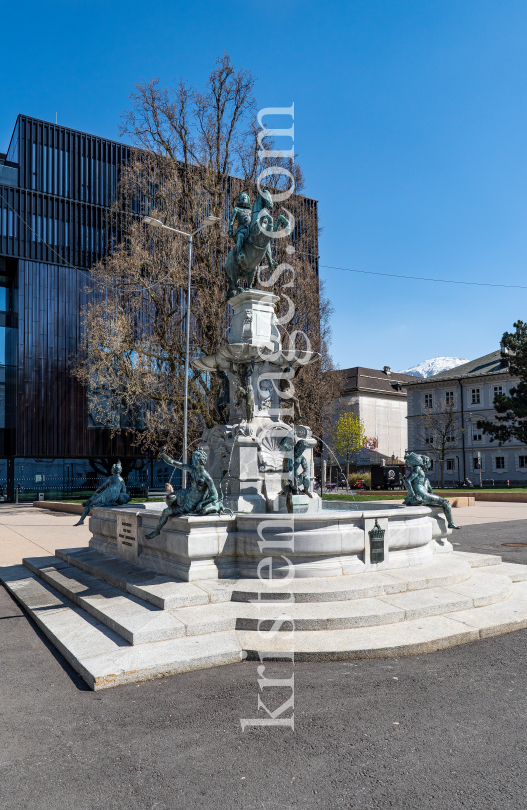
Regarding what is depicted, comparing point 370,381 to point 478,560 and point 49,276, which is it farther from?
point 478,560

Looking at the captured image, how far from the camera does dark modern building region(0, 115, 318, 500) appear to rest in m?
37.2

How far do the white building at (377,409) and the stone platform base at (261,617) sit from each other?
5972 centimetres

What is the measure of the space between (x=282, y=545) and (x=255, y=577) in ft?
1.85

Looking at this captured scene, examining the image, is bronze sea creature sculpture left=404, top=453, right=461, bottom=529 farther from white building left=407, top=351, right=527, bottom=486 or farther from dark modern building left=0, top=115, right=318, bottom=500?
white building left=407, top=351, right=527, bottom=486

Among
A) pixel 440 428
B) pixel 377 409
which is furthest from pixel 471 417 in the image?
pixel 377 409

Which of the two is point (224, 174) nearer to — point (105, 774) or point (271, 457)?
point (271, 457)

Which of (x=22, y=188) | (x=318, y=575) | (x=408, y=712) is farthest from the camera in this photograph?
(x=22, y=188)

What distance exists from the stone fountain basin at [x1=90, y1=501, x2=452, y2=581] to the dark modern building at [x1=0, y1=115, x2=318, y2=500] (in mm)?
31711

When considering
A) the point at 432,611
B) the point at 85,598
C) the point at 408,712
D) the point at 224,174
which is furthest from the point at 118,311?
the point at 408,712

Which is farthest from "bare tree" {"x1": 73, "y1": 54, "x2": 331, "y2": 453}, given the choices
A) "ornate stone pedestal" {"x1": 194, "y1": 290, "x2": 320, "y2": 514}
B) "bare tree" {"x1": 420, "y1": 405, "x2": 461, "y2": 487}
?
"bare tree" {"x1": 420, "y1": 405, "x2": 461, "y2": 487}

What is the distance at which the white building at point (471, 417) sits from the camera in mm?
56688

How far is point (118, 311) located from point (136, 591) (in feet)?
63.4

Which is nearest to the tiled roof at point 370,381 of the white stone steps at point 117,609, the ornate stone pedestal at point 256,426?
the ornate stone pedestal at point 256,426

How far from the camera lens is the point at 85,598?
7.21 meters
